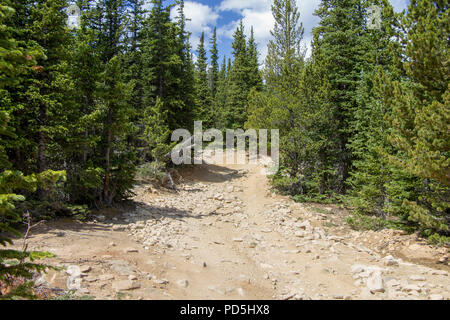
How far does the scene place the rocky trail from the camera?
6805 millimetres

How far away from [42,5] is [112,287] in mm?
11265

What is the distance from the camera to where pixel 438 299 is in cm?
628

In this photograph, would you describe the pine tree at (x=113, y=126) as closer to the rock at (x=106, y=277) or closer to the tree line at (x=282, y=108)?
the tree line at (x=282, y=108)

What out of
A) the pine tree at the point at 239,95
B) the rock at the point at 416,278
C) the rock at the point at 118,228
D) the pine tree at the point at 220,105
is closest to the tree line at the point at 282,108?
the rock at the point at 118,228

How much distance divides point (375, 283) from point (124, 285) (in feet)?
21.2

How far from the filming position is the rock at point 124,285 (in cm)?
628

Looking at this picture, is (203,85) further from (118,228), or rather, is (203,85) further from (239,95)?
(118,228)

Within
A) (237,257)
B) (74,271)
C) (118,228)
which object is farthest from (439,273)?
(118,228)

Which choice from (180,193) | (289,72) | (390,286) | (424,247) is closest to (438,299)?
(390,286)

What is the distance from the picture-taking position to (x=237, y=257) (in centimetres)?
973

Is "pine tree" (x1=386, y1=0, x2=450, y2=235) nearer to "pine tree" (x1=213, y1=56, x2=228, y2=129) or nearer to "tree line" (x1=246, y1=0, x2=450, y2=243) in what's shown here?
"tree line" (x1=246, y1=0, x2=450, y2=243)

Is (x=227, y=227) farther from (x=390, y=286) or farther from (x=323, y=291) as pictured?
(x=390, y=286)

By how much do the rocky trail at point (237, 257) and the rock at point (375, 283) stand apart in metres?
0.02

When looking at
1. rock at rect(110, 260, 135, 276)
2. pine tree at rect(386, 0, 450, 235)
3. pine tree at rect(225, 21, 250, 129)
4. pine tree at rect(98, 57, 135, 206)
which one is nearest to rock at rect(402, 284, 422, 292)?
pine tree at rect(386, 0, 450, 235)
